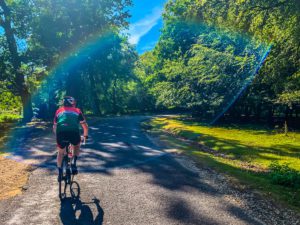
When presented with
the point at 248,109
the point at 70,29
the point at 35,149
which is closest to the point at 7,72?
the point at 70,29

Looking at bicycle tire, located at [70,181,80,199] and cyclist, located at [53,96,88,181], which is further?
bicycle tire, located at [70,181,80,199]

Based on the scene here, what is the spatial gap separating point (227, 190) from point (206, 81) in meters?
23.1

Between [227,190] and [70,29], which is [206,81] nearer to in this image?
[70,29]

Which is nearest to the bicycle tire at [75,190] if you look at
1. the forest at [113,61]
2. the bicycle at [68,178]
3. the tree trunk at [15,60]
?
the bicycle at [68,178]

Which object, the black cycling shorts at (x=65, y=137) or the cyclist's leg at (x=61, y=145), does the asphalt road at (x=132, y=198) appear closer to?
the cyclist's leg at (x=61, y=145)

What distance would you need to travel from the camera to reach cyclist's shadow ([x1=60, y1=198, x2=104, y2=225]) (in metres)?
6.05

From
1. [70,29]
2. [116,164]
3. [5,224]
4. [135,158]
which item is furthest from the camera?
[70,29]

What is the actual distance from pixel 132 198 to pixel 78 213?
1.54 meters

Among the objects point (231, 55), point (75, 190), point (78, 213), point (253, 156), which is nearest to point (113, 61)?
point (231, 55)

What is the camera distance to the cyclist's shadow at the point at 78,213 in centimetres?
605

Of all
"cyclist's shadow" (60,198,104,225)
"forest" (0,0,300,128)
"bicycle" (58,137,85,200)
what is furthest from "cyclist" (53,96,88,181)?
"forest" (0,0,300,128)

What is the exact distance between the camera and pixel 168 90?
122 ft

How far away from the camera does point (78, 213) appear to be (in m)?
6.48

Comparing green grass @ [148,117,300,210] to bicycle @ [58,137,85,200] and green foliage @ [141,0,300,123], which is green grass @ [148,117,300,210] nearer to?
green foliage @ [141,0,300,123]
